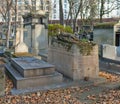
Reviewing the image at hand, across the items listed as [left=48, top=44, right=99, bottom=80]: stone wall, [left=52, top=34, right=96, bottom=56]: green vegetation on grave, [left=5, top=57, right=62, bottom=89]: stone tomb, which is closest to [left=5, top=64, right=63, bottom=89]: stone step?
[left=5, top=57, right=62, bottom=89]: stone tomb

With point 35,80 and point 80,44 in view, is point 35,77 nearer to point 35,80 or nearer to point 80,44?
point 35,80

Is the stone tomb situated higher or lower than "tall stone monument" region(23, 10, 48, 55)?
lower

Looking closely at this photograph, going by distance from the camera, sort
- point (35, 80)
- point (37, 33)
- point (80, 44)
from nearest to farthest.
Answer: point (35, 80)
point (80, 44)
point (37, 33)

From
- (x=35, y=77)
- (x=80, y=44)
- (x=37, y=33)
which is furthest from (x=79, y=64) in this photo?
(x=37, y=33)

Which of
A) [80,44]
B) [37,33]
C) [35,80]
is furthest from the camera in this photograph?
[37,33]

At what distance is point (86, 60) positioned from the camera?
852 centimetres

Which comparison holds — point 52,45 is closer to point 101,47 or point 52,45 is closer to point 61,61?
point 61,61

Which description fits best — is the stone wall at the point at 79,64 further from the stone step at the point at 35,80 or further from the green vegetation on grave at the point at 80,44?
the stone step at the point at 35,80

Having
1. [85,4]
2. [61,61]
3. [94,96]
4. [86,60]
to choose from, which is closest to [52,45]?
[61,61]

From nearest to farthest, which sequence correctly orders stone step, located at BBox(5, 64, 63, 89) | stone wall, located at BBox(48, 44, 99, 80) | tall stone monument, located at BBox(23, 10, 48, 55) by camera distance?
stone step, located at BBox(5, 64, 63, 89) < stone wall, located at BBox(48, 44, 99, 80) < tall stone monument, located at BBox(23, 10, 48, 55)

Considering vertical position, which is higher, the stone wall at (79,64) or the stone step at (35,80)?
the stone wall at (79,64)

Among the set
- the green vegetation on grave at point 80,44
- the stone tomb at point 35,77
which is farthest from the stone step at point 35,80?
the green vegetation on grave at point 80,44

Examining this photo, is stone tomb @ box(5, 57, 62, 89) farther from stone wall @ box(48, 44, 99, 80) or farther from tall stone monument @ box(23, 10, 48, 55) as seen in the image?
tall stone monument @ box(23, 10, 48, 55)

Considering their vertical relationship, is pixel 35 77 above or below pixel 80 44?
below
